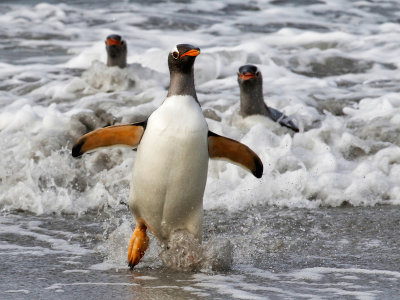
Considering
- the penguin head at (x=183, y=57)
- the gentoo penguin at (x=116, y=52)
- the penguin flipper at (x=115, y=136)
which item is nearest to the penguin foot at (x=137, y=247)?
the penguin flipper at (x=115, y=136)

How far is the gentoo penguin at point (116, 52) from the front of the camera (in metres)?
10.9

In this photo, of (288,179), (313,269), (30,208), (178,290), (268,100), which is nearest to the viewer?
(178,290)

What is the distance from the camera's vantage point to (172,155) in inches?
171

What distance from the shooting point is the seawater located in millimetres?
4215

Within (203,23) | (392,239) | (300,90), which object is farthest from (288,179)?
(203,23)

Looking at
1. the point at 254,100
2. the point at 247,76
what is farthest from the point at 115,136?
the point at 247,76

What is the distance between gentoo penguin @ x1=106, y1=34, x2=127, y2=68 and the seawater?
175 mm

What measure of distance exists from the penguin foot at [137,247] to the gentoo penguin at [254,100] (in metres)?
3.96

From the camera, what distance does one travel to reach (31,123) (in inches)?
316

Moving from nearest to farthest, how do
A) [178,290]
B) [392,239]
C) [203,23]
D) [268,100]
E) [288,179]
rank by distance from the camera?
1. [178,290]
2. [392,239]
3. [288,179]
4. [268,100]
5. [203,23]

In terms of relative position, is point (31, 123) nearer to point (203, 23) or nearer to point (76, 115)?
point (76, 115)

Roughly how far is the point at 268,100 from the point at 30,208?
438 centimetres

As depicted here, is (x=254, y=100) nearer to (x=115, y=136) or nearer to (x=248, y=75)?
(x=248, y=75)

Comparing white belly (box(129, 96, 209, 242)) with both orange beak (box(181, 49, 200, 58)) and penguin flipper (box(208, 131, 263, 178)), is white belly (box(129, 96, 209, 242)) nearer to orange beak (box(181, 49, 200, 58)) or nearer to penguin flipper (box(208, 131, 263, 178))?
penguin flipper (box(208, 131, 263, 178))
